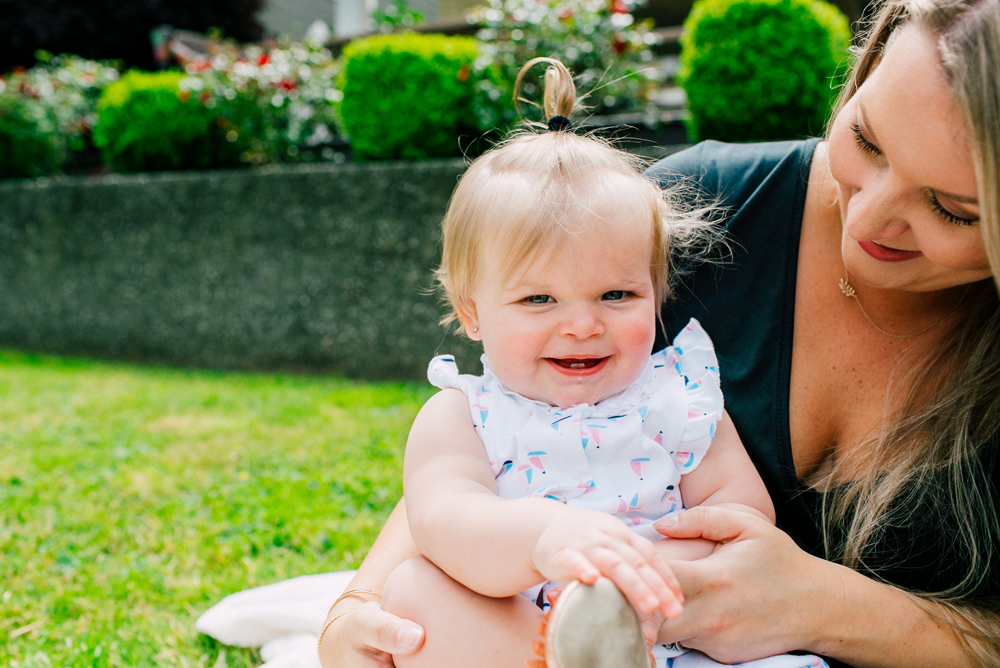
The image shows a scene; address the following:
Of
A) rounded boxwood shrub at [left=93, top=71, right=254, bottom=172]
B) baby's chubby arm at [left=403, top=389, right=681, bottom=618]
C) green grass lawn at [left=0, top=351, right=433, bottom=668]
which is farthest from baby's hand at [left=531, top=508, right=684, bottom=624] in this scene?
rounded boxwood shrub at [left=93, top=71, right=254, bottom=172]

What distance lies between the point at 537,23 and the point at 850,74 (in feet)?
14.5

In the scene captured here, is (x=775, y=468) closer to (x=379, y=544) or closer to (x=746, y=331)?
(x=746, y=331)

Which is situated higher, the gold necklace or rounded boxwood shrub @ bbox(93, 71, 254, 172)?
rounded boxwood shrub @ bbox(93, 71, 254, 172)

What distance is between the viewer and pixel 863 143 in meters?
1.28

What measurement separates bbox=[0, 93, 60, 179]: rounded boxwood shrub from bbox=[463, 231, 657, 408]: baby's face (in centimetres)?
745

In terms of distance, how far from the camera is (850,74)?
1456 millimetres

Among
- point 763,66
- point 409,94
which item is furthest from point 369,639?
point 409,94

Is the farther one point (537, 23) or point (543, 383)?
point (537, 23)

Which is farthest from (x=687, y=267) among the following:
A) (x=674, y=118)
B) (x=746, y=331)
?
(x=674, y=118)

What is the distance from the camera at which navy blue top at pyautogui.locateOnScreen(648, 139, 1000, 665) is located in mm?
1396

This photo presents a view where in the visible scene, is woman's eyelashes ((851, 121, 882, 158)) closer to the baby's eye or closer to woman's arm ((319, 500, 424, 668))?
the baby's eye

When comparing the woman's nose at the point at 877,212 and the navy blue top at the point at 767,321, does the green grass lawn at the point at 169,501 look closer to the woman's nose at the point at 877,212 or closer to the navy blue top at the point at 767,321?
the navy blue top at the point at 767,321

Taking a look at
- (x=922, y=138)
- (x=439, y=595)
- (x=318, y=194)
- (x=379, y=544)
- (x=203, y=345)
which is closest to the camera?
(x=922, y=138)

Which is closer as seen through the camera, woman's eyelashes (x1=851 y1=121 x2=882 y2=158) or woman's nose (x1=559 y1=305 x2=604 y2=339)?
woman's eyelashes (x1=851 y1=121 x2=882 y2=158)
